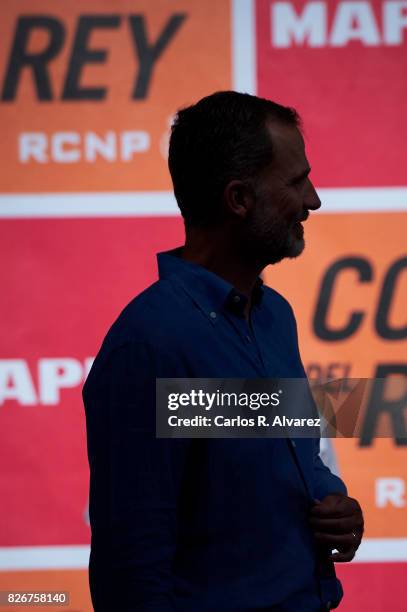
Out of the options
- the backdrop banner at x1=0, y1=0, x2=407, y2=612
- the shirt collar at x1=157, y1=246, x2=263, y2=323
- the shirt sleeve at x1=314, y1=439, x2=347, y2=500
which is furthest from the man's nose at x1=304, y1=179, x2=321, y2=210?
the backdrop banner at x1=0, y1=0, x2=407, y2=612

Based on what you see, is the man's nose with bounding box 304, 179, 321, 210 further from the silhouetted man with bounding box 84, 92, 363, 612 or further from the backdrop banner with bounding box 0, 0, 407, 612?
the backdrop banner with bounding box 0, 0, 407, 612

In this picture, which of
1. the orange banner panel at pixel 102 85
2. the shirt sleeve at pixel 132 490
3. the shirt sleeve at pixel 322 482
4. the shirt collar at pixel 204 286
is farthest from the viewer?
the orange banner panel at pixel 102 85

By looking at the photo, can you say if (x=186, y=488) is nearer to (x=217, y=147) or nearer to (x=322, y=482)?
(x=322, y=482)

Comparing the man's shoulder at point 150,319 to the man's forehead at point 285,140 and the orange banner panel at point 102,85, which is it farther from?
the orange banner panel at point 102,85

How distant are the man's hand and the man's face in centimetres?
29

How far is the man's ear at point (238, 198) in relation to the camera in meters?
1.00

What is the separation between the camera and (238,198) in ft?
3.30

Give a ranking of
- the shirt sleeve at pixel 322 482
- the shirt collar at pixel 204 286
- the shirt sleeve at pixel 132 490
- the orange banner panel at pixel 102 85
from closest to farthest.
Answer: the shirt sleeve at pixel 132 490, the shirt collar at pixel 204 286, the shirt sleeve at pixel 322 482, the orange banner panel at pixel 102 85

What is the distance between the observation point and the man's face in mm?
1009

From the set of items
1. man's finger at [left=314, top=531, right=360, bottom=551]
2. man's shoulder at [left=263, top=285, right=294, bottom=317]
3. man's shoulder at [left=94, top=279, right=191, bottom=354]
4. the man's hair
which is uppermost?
the man's hair

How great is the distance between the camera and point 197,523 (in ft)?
2.93

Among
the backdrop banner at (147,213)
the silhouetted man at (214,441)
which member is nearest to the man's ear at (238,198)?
the silhouetted man at (214,441)

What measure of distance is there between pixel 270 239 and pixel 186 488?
0.99ft

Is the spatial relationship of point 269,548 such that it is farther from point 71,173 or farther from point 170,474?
point 71,173
